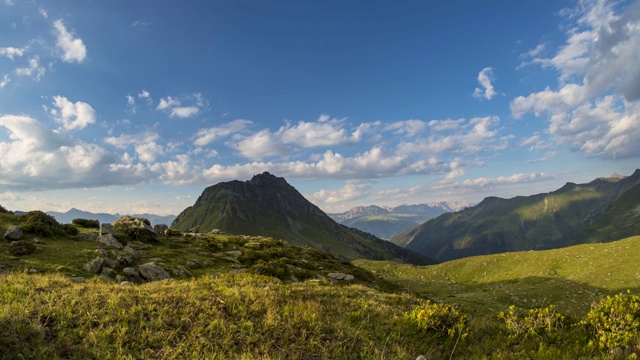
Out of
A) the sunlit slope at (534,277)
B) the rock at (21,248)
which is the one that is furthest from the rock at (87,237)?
the sunlit slope at (534,277)

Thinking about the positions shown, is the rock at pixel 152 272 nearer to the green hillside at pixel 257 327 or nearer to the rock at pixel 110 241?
the green hillside at pixel 257 327

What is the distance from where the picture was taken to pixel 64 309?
926 cm

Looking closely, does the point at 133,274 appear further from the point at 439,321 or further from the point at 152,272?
A: the point at 439,321

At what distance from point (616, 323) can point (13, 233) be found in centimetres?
3372

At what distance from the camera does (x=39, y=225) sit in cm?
2548

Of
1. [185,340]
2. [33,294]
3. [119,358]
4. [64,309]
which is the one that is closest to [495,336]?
[185,340]

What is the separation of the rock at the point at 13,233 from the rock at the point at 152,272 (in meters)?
10.5

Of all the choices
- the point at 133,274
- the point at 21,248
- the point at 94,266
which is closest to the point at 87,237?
the point at 21,248

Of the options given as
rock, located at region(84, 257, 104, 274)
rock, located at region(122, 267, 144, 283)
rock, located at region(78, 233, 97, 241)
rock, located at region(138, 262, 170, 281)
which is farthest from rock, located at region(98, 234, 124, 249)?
rock, located at region(122, 267, 144, 283)

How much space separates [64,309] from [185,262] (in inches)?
A: 621

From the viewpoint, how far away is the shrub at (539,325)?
35.4 feet

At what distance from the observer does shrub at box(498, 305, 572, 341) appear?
1080 centimetres

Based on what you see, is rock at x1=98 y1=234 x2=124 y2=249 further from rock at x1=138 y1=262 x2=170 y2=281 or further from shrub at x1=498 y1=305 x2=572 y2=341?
shrub at x1=498 y1=305 x2=572 y2=341

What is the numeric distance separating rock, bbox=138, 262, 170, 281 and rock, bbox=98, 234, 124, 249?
6866 mm
